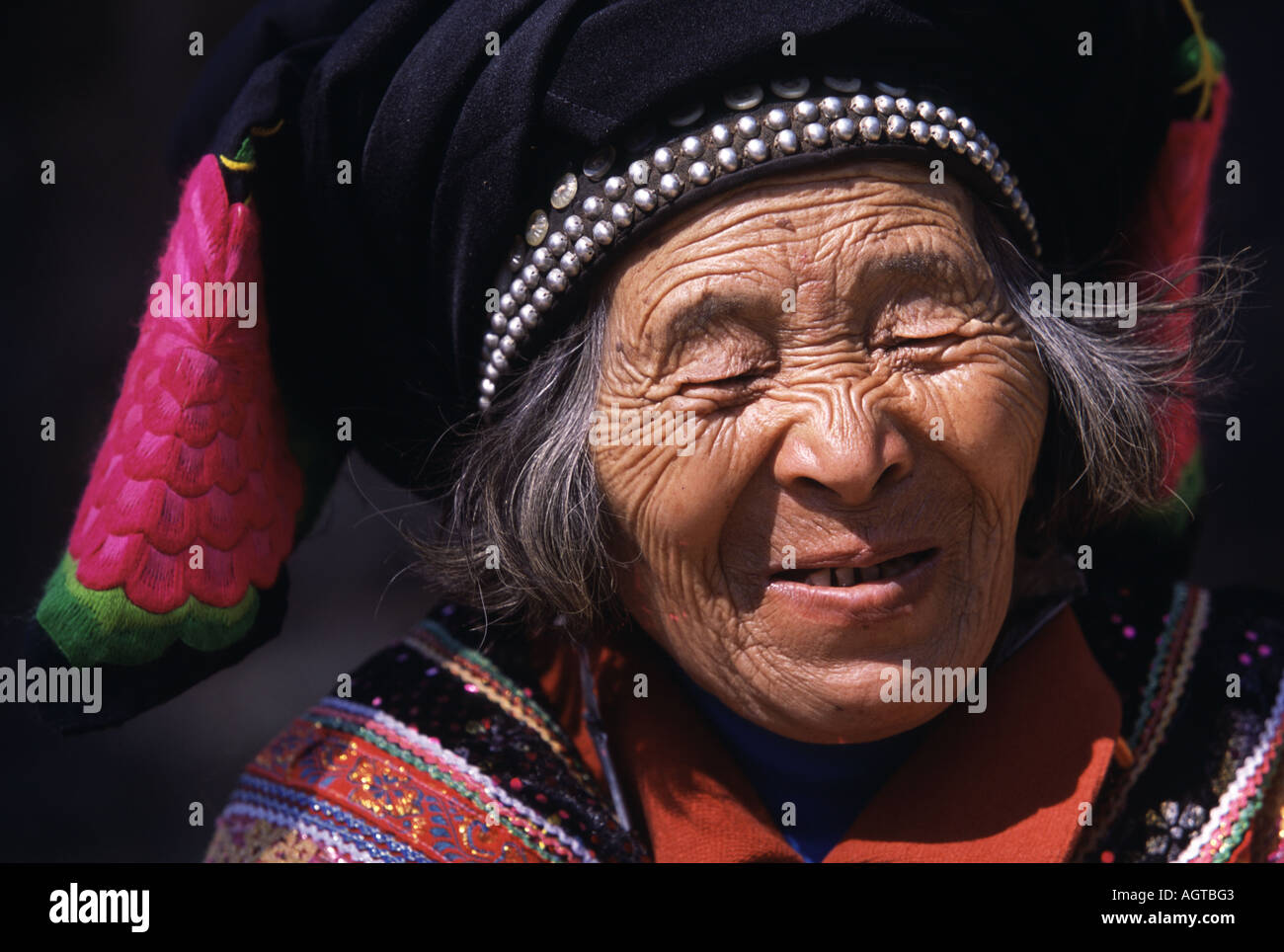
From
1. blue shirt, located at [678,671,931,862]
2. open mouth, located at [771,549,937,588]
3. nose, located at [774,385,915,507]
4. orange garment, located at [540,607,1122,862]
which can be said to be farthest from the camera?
blue shirt, located at [678,671,931,862]

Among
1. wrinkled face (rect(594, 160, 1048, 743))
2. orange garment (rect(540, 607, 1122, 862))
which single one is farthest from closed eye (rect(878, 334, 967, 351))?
orange garment (rect(540, 607, 1122, 862))

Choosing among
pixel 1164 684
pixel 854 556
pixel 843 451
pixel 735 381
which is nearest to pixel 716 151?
pixel 735 381

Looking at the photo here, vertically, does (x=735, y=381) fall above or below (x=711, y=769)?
above

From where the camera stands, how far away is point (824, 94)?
6.27 feet

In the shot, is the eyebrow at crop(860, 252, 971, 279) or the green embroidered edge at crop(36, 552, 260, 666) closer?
the eyebrow at crop(860, 252, 971, 279)

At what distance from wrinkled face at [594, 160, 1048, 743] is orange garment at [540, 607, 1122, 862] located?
174mm

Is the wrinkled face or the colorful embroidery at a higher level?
the wrinkled face

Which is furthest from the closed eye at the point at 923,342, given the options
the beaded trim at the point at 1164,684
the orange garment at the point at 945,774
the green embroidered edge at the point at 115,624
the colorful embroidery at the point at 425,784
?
the green embroidered edge at the point at 115,624

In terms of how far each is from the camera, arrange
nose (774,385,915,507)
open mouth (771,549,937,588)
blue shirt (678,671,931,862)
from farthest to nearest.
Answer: blue shirt (678,671,931,862)
open mouth (771,549,937,588)
nose (774,385,915,507)

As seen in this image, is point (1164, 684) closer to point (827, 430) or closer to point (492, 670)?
point (827, 430)

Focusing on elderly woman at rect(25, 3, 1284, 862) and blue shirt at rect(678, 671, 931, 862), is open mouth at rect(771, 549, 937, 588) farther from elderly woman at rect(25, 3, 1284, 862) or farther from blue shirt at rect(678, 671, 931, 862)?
blue shirt at rect(678, 671, 931, 862)

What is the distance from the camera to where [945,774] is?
2.15 meters

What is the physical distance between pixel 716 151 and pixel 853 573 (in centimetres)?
64

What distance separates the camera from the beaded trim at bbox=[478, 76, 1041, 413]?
6.21 ft
